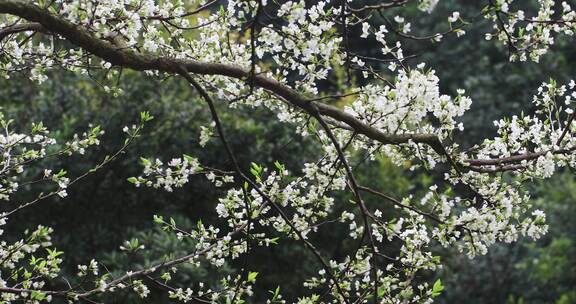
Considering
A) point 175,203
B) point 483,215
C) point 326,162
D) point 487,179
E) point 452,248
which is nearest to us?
point 483,215

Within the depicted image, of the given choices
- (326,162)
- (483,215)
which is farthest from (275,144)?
(483,215)

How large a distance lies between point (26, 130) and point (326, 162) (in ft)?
19.9

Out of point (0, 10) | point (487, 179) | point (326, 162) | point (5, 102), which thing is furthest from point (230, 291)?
point (5, 102)

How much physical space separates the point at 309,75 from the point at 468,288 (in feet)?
25.7

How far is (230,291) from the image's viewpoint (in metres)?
3.40

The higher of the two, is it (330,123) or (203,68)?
(330,123)

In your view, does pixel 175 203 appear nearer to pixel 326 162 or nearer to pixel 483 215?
pixel 326 162

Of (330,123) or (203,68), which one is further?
(330,123)

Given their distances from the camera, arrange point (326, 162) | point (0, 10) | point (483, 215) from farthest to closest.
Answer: point (326, 162)
point (483, 215)
point (0, 10)

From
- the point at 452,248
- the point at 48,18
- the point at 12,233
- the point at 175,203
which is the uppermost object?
the point at 452,248

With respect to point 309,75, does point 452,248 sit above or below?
above

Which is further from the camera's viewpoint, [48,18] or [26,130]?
[26,130]

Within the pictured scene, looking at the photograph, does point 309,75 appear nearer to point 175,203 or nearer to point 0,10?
point 0,10

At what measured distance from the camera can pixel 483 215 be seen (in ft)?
10.1
